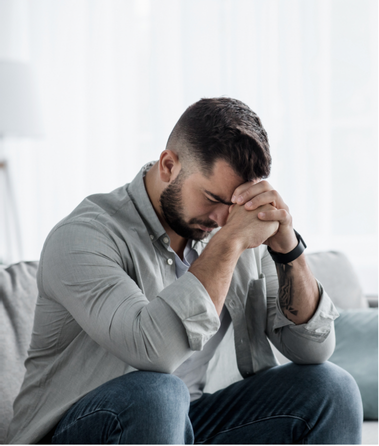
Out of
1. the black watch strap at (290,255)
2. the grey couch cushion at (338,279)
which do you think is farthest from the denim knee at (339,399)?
the grey couch cushion at (338,279)

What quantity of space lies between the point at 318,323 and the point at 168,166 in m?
0.49

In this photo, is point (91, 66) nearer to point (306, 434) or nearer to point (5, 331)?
point (5, 331)

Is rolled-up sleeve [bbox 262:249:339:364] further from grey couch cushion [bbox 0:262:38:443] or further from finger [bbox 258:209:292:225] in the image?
grey couch cushion [bbox 0:262:38:443]

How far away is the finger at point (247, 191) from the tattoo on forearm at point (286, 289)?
0.19m

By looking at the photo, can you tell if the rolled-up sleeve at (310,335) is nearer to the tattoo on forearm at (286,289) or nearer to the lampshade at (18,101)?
the tattoo on forearm at (286,289)

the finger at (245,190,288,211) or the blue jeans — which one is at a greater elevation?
the finger at (245,190,288,211)

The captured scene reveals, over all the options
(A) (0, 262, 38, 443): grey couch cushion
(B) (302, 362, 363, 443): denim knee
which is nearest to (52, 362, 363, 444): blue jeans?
(B) (302, 362, 363, 443): denim knee

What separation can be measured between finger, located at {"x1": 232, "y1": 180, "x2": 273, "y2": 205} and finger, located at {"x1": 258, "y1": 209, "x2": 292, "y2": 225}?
43mm

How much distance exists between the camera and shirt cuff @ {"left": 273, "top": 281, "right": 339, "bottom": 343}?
43.9 inches

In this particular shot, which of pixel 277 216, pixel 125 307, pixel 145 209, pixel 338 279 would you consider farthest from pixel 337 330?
pixel 125 307

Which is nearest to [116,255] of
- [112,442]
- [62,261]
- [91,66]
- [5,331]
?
[62,261]

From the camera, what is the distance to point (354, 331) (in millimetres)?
1585

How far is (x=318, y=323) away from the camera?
1124 mm

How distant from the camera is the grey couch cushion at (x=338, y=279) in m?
1.78
